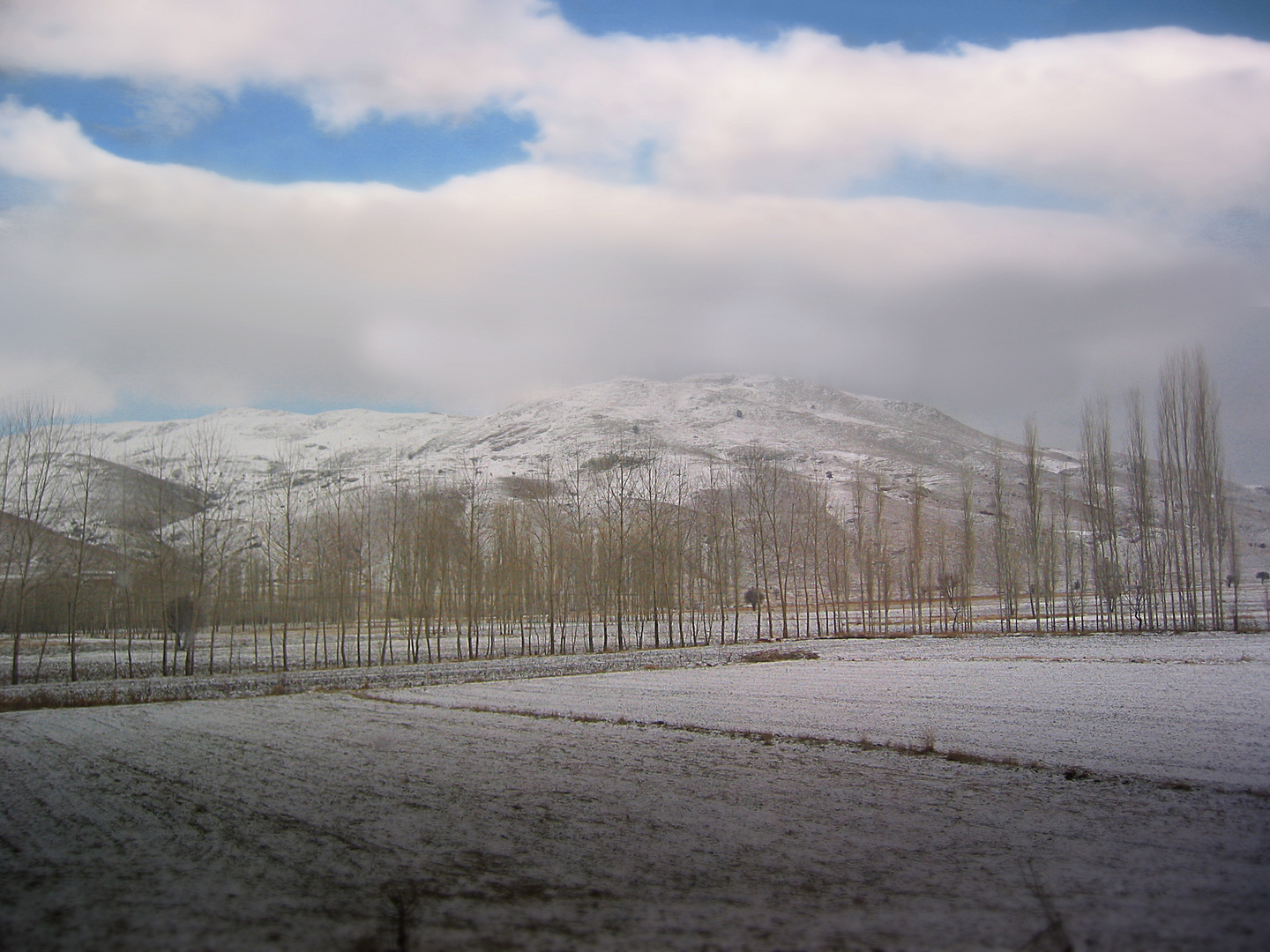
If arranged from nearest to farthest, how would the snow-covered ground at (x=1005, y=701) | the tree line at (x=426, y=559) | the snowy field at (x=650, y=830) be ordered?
the snowy field at (x=650, y=830), the snow-covered ground at (x=1005, y=701), the tree line at (x=426, y=559)

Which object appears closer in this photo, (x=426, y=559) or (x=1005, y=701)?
(x=1005, y=701)

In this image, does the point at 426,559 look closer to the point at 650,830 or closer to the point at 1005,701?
the point at 1005,701

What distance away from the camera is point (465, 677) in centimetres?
3117

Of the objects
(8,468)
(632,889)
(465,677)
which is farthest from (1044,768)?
(8,468)

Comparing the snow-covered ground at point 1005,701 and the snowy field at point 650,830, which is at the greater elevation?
the snowy field at point 650,830

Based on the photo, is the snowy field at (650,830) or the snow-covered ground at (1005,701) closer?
the snowy field at (650,830)

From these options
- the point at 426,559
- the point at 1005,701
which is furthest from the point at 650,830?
the point at 426,559

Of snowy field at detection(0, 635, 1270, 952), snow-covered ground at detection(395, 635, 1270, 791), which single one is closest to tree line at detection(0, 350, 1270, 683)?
snow-covered ground at detection(395, 635, 1270, 791)

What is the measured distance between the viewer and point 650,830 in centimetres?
920

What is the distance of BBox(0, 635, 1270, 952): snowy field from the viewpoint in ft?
20.9

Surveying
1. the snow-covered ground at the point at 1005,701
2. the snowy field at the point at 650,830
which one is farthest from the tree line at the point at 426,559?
the snowy field at the point at 650,830

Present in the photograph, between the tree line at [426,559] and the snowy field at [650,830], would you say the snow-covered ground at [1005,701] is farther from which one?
the tree line at [426,559]

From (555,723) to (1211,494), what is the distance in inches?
1965

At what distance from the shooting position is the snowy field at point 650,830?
637 centimetres
